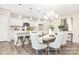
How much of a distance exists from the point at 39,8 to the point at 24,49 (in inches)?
62.6

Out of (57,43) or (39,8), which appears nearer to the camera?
(39,8)

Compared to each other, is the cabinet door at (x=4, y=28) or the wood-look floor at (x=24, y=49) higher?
the cabinet door at (x=4, y=28)

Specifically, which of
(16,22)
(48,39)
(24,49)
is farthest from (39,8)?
(24,49)

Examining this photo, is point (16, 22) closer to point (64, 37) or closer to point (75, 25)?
point (64, 37)

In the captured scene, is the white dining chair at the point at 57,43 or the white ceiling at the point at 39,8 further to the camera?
the white dining chair at the point at 57,43

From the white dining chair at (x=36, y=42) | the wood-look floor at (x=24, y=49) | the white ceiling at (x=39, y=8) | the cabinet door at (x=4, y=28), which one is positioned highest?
the white ceiling at (x=39, y=8)

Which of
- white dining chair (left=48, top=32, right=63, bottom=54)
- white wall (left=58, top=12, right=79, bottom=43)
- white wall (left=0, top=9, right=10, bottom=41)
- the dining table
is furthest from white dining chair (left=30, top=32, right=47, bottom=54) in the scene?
white wall (left=58, top=12, right=79, bottom=43)

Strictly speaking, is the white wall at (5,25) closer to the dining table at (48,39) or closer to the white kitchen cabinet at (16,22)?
the white kitchen cabinet at (16,22)

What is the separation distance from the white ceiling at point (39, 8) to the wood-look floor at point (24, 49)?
45.8 inches

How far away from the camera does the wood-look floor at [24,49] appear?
4148 millimetres

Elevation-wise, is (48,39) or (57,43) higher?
(48,39)

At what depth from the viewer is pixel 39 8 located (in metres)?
4.21

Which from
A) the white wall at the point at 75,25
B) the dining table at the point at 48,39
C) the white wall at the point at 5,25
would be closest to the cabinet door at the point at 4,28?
the white wall at the point at 5,25

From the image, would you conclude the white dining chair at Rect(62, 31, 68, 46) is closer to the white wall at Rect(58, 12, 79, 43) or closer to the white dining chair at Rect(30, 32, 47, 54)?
the white wall at Rect(58, 12, 79, 43)
